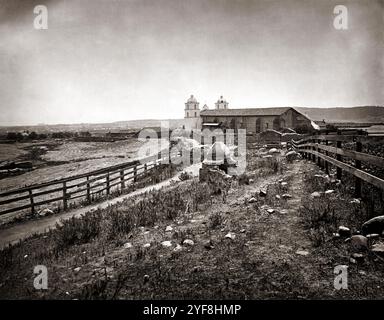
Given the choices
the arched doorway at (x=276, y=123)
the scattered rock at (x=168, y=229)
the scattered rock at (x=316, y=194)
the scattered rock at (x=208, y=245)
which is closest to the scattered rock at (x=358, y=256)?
the scattered rock at (x=208, y=245)

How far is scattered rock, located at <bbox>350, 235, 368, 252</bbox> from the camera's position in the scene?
11.5ft

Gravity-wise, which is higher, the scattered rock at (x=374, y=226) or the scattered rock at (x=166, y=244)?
the scattered rock at (x=374, y=226)

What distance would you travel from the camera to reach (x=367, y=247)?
3.47 meters

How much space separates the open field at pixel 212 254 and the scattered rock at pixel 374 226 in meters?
0.24

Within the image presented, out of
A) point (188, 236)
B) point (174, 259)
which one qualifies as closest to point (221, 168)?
point (188, 236)

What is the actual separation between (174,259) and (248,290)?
1.32m

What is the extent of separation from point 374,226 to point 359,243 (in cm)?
40

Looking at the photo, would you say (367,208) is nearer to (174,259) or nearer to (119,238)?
(174,259)

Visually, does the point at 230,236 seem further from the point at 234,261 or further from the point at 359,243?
the point at 359,243

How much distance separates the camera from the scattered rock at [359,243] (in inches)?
137

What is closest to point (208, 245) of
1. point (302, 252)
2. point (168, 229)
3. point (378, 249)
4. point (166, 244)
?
point (166, 244)

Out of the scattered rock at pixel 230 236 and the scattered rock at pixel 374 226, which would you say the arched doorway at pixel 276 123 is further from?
the scattered rock at pixel 374 226

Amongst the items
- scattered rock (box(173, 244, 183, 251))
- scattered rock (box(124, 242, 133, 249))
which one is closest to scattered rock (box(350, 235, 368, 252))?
scattered rock (box(173, 244, 183, 251))

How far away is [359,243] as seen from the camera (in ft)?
11.6
